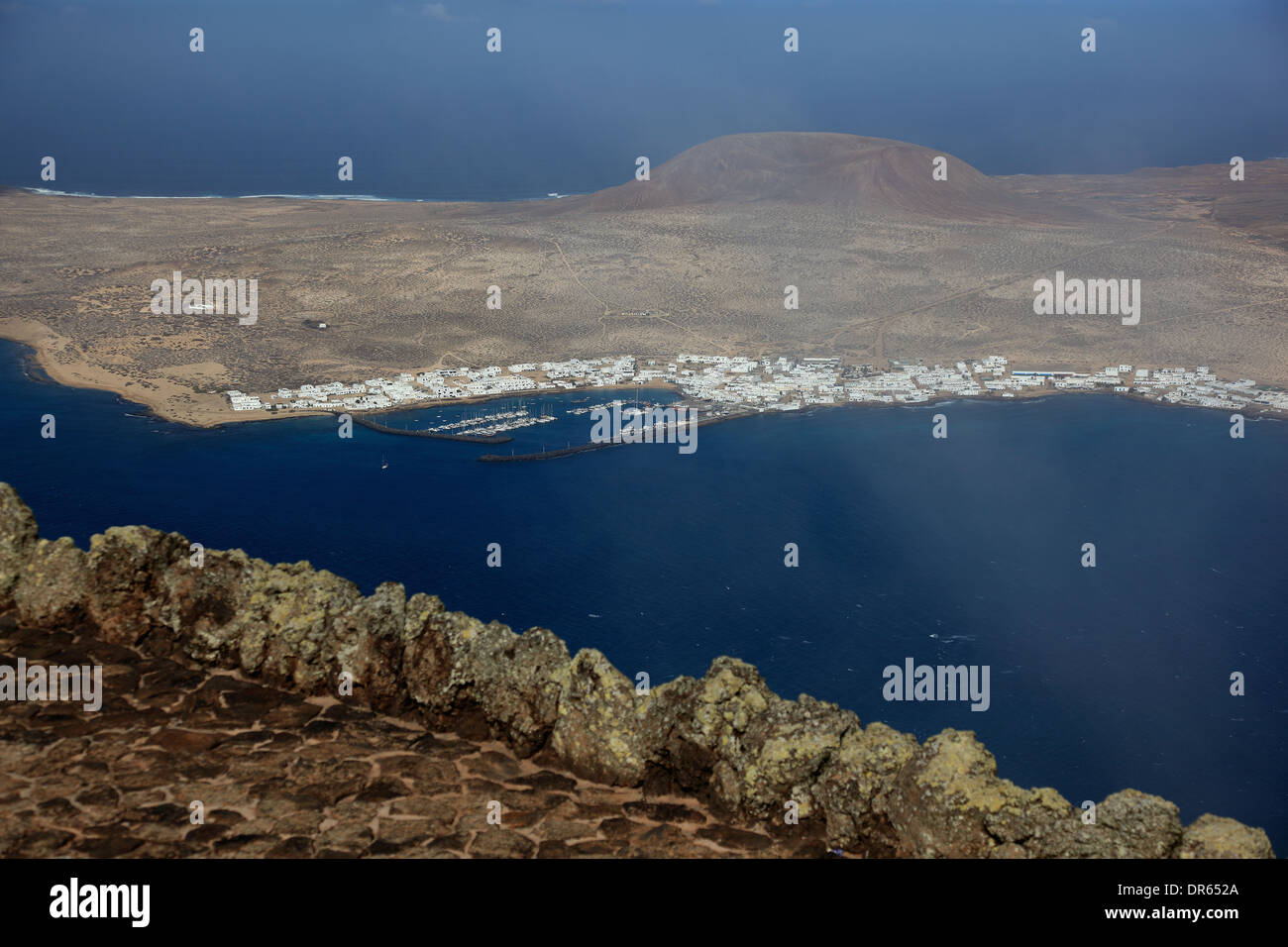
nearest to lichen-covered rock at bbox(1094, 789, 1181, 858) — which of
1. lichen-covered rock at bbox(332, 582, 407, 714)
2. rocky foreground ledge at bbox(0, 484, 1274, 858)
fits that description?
rocky foreground ledge at bbox(0, 484, 1274, 858)

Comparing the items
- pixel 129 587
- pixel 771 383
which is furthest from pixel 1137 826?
pixel 771 383

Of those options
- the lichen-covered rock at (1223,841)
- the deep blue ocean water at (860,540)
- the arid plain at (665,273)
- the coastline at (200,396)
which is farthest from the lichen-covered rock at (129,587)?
the arid plain at (665,273)

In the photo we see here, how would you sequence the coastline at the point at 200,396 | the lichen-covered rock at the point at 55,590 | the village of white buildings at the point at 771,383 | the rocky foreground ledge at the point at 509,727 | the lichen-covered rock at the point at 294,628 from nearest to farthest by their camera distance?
the rocky foreground ledge at the point at 509,727 → the lichen-covered rock at the point at 294,628 → the lichen-covered rock at the point at 55,590 → the coastline at the point at 200,396 → the village of white buildings at the point at 771,383

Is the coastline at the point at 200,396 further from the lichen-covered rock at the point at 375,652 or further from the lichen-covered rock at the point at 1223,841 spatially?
the lichen-covered rock at the point at 1223,841

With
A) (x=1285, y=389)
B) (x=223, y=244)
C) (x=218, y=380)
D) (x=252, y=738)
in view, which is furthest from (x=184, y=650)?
(x=223, y=244)

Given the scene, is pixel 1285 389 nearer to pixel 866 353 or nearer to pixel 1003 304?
pixel 1003 304

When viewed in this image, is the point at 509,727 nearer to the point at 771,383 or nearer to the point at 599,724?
the point at 599,724
